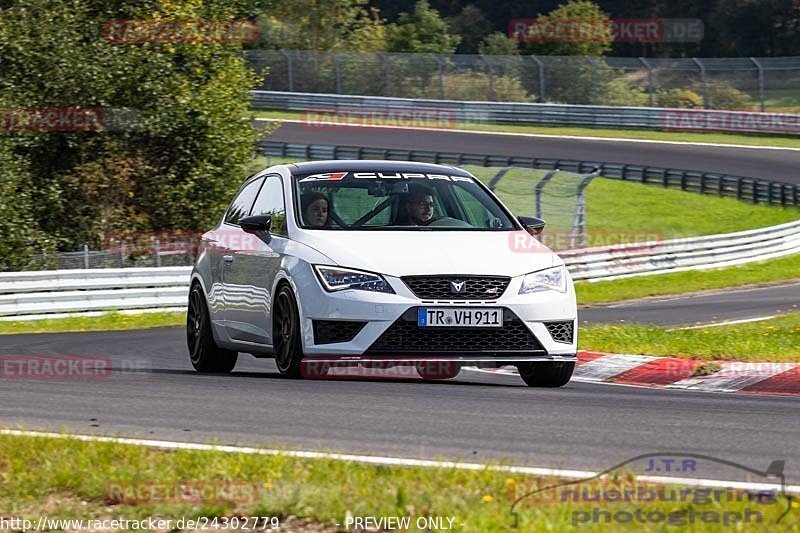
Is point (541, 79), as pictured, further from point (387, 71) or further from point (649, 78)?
point (387, 71)

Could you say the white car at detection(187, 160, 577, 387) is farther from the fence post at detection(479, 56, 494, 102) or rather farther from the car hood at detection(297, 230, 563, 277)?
the fence post at detection(479, 56, 494, 102)

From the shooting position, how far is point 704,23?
77438 mm

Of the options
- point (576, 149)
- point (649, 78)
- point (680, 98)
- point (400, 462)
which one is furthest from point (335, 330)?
point (680, 98)

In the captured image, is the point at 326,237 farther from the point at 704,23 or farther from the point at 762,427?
the point at 704,23

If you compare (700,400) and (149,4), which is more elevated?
(149,4)

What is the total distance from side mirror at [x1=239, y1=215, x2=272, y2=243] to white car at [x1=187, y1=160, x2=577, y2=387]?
1 cm

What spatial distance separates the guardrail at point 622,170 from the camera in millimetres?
39625

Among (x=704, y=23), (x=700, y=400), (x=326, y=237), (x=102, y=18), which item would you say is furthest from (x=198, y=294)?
(x=704, y=23)

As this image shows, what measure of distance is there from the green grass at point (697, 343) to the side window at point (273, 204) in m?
3.87

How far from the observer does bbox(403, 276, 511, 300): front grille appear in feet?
28.5

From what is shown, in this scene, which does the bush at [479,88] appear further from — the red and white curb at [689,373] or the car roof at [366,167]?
the car roof at [366,167]

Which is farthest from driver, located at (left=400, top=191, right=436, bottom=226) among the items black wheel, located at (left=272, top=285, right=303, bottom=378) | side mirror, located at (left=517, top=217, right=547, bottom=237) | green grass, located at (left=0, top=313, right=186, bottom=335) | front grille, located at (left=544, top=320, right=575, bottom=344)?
green grass, located at (left=0, top=313, right=186, bottom=335)

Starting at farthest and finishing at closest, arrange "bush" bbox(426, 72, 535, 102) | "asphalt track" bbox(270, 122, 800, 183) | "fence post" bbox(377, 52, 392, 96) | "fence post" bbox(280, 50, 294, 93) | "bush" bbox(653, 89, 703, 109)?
1. "fence post" bbox(280, 50, 294, 93)
2. "fence post" bbox(377, 52, 392, 96)
3. "bush" bbox(426, 72, 535, 102)
4. "bush" bbox(653, 89, 703, 109)
5. "asphalt track" bbox(270, 122, 800, 183)

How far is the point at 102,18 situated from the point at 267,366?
19.7m
